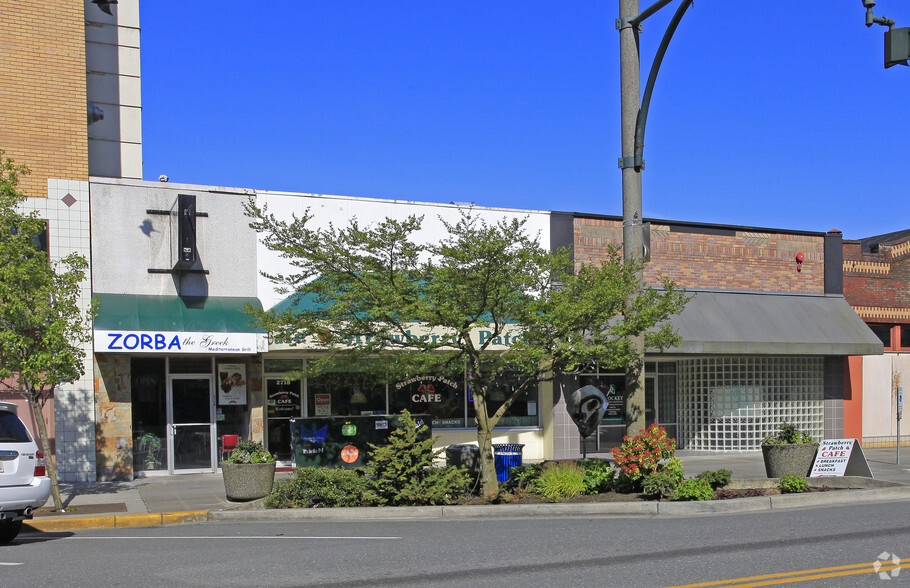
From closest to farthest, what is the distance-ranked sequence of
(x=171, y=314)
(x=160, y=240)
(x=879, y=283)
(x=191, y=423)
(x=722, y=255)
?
(x=171, y=314) < (x=160, y=240) < (x=191, y=423) < (x=722, y=255) < (x=879, y=283)

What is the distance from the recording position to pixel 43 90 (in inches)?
697

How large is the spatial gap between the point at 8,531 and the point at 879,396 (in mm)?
21377

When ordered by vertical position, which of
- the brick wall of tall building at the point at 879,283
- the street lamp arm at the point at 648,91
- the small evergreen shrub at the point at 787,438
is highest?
the street lamp arm at the point at 648,91

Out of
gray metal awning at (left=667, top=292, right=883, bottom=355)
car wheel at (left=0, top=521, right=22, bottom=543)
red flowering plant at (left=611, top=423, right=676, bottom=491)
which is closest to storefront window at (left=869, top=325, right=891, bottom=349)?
gray metal awning at (left=667, top=292, right=883, bottom=355)

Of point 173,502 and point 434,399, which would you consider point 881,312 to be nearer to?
point 434,399

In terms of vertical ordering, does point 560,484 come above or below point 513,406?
below

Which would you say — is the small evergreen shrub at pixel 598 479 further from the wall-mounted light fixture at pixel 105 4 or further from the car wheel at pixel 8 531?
the wall-mounted light fixture at pixel 105 4

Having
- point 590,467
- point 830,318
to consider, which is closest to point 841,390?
point 830,318

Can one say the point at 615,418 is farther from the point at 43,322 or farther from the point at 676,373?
the point at 43,322

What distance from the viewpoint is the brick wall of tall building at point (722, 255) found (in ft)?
70.3

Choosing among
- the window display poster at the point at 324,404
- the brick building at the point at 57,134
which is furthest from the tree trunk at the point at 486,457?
the brick building at the point at 57,134

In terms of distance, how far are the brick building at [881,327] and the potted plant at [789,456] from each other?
9.26 metres

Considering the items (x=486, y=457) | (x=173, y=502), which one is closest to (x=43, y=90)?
(x=173, y=502)

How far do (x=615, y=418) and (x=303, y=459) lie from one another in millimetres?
9112
